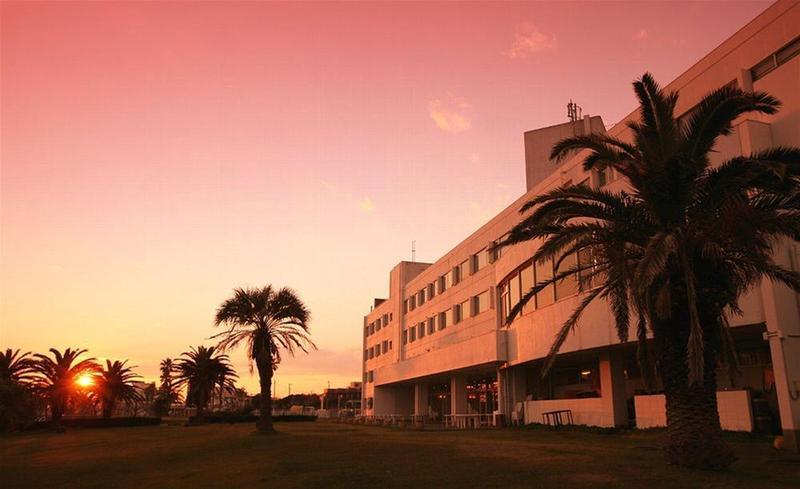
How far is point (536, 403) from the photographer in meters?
34.9

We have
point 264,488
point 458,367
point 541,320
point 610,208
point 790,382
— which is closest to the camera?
point 264,488

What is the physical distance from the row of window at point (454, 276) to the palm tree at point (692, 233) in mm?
26574

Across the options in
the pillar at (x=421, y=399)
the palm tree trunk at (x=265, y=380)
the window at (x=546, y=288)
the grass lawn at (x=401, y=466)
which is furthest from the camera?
the pillar at (x=421, y=399)

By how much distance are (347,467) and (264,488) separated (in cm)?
276

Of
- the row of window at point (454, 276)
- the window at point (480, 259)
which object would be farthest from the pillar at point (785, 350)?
the window at point (480, 259)

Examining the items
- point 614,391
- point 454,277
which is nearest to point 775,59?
point 614,391

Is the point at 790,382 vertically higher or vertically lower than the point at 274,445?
higher

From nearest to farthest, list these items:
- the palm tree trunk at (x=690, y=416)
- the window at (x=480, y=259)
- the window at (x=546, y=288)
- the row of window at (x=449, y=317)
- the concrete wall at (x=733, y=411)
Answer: the palm tree trunk at (x=690, y=416) → the concrete wall at (x=733, y=411) → the window at (x=546, y=288) → the window at (x=480, y=259) → the row of window at (x=449, y=317)

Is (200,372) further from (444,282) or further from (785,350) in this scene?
(785,350)

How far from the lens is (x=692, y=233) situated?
14.4 meters

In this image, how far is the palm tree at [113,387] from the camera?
65.8m

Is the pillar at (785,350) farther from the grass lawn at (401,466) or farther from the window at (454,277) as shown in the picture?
the window at (454,277)

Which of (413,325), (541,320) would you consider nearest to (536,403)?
(541,320)

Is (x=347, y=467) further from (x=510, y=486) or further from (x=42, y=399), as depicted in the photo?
(x=42, y=399)
